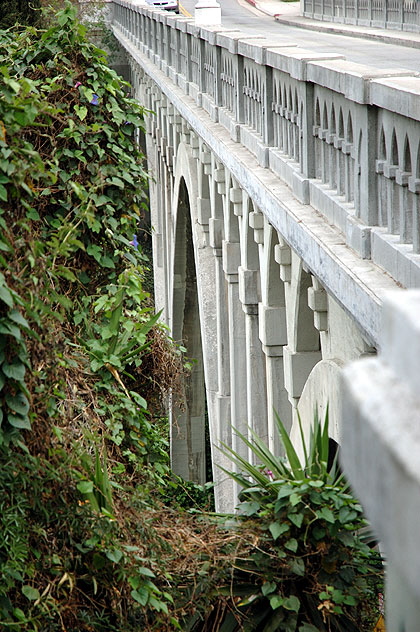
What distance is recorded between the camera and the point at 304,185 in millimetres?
5836

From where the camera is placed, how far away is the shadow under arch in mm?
22281

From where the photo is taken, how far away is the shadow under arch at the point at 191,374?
22281 mm

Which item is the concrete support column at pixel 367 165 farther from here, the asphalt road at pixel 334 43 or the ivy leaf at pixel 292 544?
the asphalt road at pixel 334 43

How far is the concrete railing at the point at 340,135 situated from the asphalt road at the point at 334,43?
16.6 feet

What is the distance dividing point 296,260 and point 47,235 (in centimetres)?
208

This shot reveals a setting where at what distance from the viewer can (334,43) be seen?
2159cm

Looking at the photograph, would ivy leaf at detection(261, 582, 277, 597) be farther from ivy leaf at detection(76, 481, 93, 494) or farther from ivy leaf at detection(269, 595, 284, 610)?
ivy leaf at detection(76, 481, 93, 494)

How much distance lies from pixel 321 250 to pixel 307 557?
146 centimetres

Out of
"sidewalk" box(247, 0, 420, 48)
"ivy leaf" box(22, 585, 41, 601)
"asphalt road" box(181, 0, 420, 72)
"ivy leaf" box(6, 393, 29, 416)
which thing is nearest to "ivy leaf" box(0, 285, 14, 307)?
"ivy leaf" box(6, 393, 29, 416)

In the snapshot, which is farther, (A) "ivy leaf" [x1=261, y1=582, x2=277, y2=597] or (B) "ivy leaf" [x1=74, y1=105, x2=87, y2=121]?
(B) "ivy leaf" [x1=74, y1=105, x2=87, y2=121]

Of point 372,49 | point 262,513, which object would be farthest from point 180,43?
point 262,513

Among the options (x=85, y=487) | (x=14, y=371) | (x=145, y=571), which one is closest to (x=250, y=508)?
(x=145, y=571)

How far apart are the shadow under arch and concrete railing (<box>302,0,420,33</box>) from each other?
6995 mm

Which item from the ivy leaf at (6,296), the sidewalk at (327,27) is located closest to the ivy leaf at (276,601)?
the ivy leaf at (6,296)
